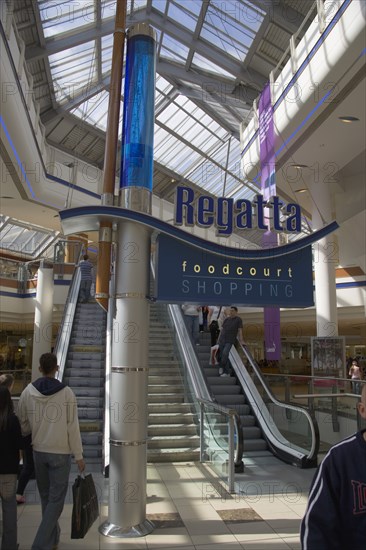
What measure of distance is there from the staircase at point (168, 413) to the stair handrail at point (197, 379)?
0.38 meters

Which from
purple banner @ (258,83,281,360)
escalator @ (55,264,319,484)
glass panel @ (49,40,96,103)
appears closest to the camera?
escalator @ (55,264,319,484)

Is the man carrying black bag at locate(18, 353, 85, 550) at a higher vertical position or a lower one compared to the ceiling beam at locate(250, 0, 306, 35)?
lower

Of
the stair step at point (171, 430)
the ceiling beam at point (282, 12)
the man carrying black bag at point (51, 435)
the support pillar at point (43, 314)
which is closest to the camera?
the man carrying black bag at point (51, 435)

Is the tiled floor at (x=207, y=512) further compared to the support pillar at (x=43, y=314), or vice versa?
the support pillar at (x=43, y=314)

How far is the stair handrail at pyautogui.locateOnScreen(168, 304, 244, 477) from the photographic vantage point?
295 inches

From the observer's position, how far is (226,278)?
5332 mm

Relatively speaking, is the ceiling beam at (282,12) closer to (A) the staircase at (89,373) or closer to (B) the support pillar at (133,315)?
(B) the support pillar at (133,315)

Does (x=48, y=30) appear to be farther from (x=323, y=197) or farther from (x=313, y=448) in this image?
(x=313, y=448)

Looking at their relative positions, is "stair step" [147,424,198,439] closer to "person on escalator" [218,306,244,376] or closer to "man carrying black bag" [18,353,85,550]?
"person on escalator" [218,306,244,376]

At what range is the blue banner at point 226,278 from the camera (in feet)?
17.0

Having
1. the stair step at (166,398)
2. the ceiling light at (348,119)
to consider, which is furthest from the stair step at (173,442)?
the ceiling light at (348,119)

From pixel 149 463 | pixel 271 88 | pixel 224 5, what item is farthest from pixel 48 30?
pixel 149 463

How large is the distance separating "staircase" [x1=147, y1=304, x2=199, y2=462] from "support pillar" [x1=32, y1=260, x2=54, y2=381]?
7173 millimetres

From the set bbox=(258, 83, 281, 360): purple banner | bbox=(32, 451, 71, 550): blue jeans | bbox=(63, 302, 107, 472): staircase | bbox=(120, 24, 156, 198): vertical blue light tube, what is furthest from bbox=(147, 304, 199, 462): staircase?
bbox=(120, 24, 156, 198): vertical blue light tube
